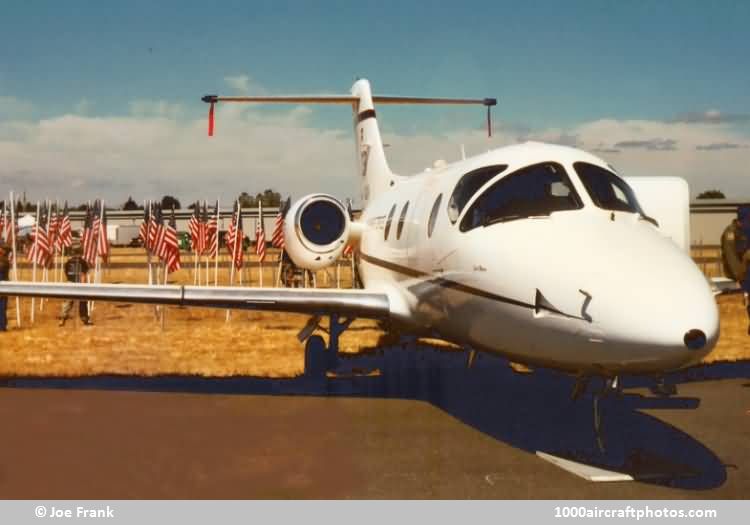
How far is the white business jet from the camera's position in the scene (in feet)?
18.6

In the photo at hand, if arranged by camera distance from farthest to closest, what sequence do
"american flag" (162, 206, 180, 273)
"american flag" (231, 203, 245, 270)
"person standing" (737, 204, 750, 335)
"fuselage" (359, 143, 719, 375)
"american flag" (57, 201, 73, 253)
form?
"american flag" (57, 201, 73, 253) < "american flag" (231, 203, 245, 270) < "american flag" (162, 206, 180, 273) < "person standing" (737, 204, 750, 335) < "fuselage" (359, 143, 719, 375)

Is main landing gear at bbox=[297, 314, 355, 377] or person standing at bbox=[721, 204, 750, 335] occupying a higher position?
person standing at bbox=[721, 204, 750, 335]

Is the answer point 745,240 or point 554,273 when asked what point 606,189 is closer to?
point 554,273

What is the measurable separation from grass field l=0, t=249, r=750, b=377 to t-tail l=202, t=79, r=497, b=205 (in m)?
3.75

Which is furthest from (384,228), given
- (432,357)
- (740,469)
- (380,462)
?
(740,469)

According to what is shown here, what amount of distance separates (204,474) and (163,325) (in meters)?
13.2

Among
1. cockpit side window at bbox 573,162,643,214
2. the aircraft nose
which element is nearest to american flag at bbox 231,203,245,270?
cockpit side window at bbox 573,162,643,214

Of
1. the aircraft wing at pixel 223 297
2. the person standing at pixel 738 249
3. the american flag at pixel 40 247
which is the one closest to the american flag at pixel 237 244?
the american flag at pixel 40 247

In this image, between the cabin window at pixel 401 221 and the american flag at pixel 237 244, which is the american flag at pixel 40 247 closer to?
the american flag at pixel 237 244

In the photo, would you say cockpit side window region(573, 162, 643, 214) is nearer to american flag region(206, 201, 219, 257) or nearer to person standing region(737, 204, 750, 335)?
person standing region(737, 204, 750, 335)

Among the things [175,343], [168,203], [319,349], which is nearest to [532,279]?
[319,349]

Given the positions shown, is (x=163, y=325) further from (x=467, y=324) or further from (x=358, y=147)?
(x=467, y=324)

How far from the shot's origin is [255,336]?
695 inches

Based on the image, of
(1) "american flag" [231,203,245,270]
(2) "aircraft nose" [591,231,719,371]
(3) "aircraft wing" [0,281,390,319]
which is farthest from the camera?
(1) "american flag" [231,203,245,270]
